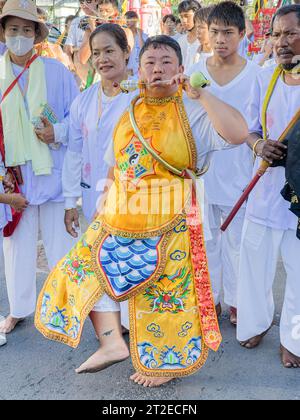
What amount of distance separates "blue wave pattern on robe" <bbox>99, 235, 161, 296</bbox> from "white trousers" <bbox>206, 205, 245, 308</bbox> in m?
0.98

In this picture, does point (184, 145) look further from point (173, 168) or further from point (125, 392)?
point (125, 392)

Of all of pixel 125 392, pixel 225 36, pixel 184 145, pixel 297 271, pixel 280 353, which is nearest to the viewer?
pixel 184 145

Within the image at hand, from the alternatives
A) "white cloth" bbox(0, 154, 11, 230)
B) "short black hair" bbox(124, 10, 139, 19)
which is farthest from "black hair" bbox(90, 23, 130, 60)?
"short black hair" bbox(124, 10, 139, 19)

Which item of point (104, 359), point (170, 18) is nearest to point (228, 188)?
point (104, 359)

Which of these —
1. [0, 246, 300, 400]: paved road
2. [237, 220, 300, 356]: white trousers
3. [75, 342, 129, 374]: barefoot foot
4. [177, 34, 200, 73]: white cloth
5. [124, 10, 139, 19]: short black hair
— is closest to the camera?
[75, 342, 129, 374]: barefoot foot

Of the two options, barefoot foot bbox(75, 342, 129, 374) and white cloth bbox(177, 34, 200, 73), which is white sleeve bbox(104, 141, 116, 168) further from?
white cloth bbox(177, 34, 200, 73)

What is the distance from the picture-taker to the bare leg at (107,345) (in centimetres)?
225

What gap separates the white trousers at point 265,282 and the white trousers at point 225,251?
0.33 meters

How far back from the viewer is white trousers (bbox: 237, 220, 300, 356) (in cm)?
272

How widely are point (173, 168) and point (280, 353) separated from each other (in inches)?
51.4

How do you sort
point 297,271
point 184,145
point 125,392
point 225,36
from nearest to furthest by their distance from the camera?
point 184,145 → point 125,392 → point 297,271 → point 225,36

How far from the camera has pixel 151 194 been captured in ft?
7.59

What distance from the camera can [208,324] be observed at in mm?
2383

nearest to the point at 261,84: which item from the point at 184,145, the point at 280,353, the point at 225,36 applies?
the point at 225,36
